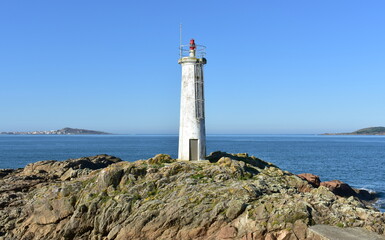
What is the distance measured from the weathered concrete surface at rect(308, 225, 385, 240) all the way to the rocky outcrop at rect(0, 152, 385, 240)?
0.33 meters

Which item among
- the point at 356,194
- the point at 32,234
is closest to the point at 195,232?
the point at 32,234

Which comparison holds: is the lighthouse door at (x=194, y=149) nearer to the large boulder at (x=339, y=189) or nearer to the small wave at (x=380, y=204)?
the large boulder at (x=339, y=189)

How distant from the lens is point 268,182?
81.9 feet

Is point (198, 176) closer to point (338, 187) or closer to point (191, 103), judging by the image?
point (191, 103)

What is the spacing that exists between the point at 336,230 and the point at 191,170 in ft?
34.8

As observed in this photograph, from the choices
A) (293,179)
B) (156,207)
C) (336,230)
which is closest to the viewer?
(336,230)

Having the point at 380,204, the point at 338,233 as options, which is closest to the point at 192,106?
the point at 338,233

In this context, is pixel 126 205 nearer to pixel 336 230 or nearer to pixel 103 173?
pixel 103 173

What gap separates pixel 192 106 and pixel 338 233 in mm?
15086

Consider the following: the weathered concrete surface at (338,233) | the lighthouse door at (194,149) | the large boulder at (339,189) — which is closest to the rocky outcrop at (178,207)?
the weathered concrete surface at (338,233)

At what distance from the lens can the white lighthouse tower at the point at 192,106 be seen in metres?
29.2

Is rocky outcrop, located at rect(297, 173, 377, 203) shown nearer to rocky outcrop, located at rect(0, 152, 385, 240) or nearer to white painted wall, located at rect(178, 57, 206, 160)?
rocky outcrop, located at rect(0, 152, 385, 240)

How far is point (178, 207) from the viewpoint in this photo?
20.8 metres

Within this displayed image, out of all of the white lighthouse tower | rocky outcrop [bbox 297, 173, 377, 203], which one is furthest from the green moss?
rocky outcrop [bbox 297, 173, 377, 203]
